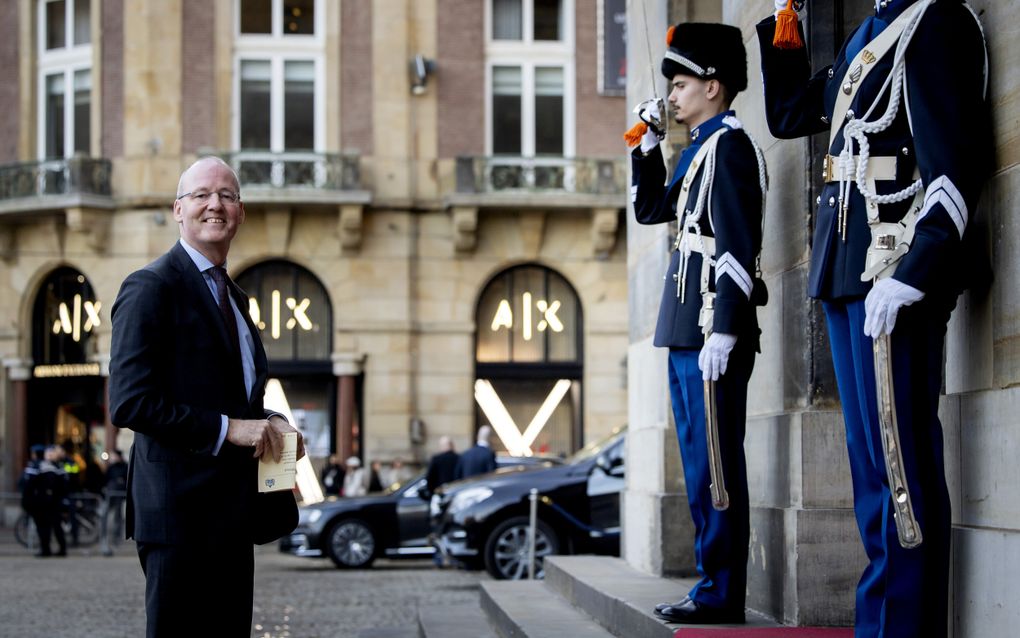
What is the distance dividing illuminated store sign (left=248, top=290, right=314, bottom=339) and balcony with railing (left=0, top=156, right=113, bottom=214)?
3.45 m

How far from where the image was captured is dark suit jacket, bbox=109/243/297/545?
14.7 ft

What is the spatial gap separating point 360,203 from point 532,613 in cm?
2184

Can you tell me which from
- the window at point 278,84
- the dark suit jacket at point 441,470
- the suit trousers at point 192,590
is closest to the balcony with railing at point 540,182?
the window at point 278,84

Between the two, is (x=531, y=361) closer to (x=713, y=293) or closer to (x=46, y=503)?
(x=46, y=503)

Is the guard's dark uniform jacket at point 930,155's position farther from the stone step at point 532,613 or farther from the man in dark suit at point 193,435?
the stone step at point 532,613

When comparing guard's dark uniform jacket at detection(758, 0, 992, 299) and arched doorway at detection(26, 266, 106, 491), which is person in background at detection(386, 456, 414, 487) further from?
guard's dark uniform jacket at detection(758, 0, 992, 299)

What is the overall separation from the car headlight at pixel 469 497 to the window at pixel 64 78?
1786 centimetres

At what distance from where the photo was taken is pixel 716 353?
5832 millimetres

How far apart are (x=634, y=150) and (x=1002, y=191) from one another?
2.33 metres

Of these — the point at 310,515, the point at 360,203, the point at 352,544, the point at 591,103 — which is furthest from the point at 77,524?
the point at 591,103

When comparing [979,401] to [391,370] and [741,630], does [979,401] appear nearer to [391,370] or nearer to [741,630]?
[741,630]

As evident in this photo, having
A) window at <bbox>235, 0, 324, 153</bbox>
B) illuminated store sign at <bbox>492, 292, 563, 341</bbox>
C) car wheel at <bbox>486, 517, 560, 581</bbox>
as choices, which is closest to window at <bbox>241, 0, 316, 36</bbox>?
window at <bbox>235, 0, 324, 153</bbox>

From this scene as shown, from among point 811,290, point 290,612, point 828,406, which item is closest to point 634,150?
point 828,406

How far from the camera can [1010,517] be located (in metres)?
4.34
